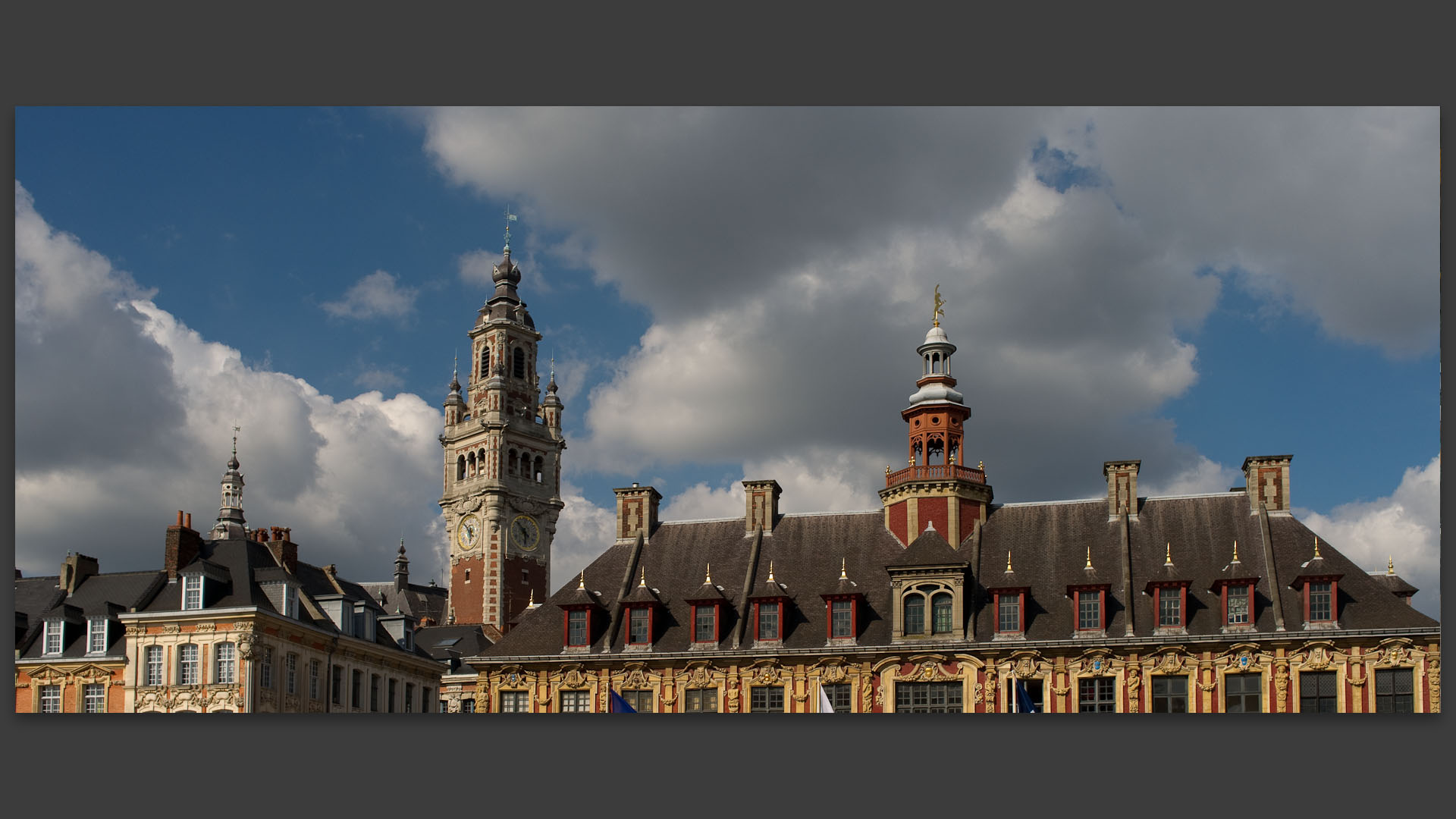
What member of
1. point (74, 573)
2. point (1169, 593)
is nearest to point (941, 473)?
point (1169, 593)

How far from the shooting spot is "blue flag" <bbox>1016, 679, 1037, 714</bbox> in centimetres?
5503

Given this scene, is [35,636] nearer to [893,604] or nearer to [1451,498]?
[893,604]

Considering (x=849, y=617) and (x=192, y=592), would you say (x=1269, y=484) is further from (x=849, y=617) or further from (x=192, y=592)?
(x=192, y=592)

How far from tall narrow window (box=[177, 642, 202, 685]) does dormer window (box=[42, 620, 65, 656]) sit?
5.69 meters

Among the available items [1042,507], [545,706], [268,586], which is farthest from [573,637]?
[1042,507]

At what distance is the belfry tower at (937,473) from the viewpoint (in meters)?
62.9

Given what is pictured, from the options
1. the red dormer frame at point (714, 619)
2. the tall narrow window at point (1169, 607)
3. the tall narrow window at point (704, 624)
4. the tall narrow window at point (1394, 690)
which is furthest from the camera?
the tall narrow window at point (704, 624)

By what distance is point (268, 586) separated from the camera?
65812 millimetres

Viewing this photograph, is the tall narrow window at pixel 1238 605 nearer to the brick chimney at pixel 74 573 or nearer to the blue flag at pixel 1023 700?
the blue flag at pixel 1023 700

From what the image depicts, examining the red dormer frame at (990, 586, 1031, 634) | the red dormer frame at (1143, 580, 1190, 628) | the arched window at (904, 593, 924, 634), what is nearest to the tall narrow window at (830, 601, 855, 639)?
the arched window at (904, 593, 924, 634)

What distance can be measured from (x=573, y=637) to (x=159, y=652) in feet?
51.8

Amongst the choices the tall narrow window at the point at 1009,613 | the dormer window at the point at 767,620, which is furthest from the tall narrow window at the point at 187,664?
the tall narrow window at the point at 1009,613

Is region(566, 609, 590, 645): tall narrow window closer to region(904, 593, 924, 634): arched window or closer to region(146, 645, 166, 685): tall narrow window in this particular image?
region(904, 593, 924, 634): arched window

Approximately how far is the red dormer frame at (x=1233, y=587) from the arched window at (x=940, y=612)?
365 inches
